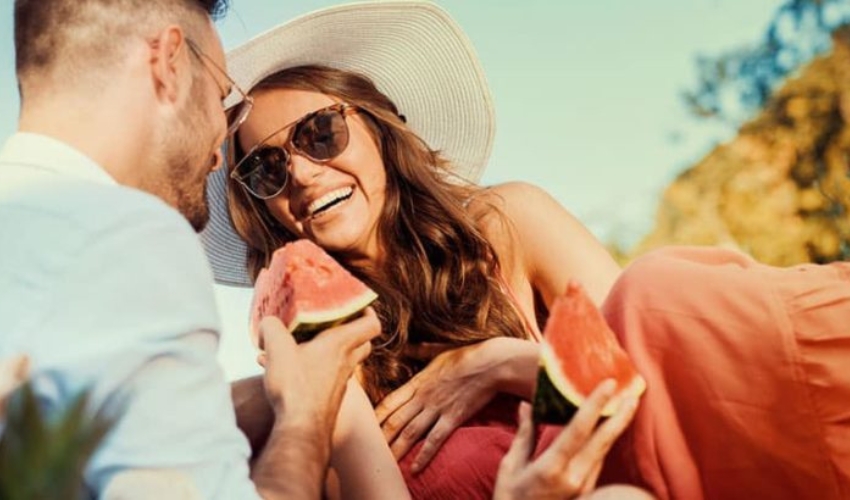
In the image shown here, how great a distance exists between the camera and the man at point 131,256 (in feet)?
6.19

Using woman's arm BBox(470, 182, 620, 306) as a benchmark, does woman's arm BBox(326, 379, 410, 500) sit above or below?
below

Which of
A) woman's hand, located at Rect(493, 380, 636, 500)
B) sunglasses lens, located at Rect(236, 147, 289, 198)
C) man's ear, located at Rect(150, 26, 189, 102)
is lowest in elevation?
sunglasses lens, located at Rect(236, 147, 289, 198)

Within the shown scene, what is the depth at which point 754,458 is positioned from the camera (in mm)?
2191

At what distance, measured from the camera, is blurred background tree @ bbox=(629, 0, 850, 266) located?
67.2 ft

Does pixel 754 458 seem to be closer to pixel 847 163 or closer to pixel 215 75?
pixel 215 75

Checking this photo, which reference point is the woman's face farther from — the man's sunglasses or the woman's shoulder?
the woman's shoulder

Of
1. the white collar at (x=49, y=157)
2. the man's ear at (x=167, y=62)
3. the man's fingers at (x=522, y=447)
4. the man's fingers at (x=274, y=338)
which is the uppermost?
the man's ear at (x=167, y=62)

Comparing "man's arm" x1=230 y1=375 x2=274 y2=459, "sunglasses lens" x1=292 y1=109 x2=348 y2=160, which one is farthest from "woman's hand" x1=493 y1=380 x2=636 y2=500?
"sunglasses lens" x1=292 y1=109 x2=348 y2=160

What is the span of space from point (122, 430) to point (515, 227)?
2942 mm

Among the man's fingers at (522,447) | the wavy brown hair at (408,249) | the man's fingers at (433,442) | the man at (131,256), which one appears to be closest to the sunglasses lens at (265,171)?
the wavy brown hair at (408,249)

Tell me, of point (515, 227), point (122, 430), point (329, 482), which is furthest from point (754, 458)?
point (515, 227)

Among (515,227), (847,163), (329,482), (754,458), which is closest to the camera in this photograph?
(754,458)

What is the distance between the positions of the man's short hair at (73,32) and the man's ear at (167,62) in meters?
0.07

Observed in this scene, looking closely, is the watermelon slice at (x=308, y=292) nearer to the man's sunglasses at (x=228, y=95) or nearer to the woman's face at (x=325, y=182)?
the woman's face at (x=325, y=182)
